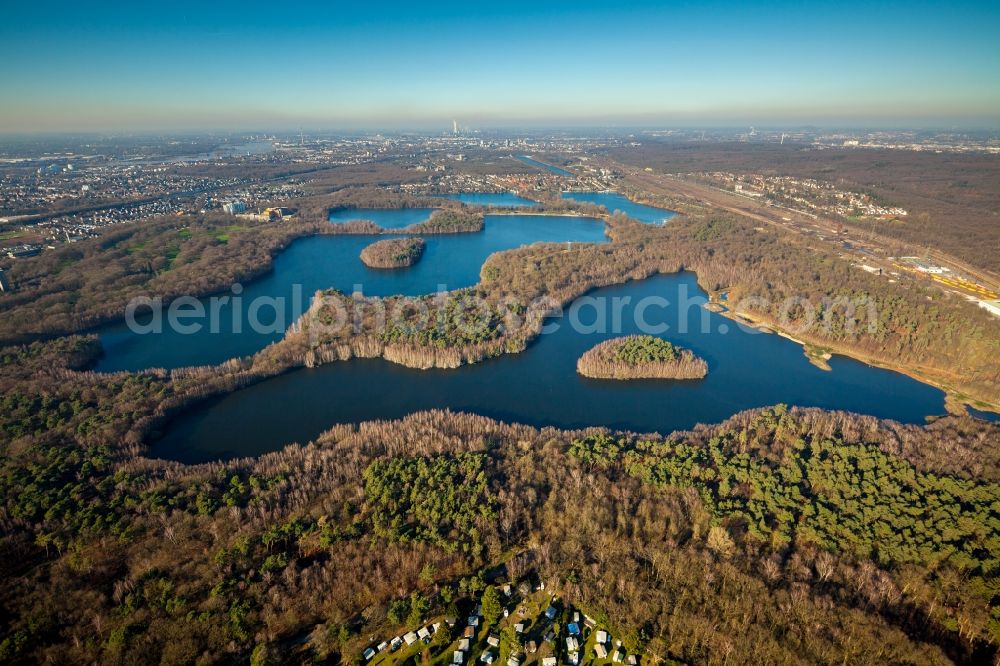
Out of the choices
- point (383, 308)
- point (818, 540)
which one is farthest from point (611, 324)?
point (818, 540)

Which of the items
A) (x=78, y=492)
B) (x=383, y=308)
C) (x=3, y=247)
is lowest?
(x=78, y=492)

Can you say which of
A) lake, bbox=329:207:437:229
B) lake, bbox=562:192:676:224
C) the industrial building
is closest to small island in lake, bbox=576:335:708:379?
the industrial building

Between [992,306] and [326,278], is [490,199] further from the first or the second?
[992,306]

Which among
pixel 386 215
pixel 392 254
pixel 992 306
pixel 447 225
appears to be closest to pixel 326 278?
pixel 392 254

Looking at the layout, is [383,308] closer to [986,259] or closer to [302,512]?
[302,512]

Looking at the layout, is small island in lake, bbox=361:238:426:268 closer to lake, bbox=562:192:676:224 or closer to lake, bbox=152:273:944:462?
lake, bbox=152:273:944:462

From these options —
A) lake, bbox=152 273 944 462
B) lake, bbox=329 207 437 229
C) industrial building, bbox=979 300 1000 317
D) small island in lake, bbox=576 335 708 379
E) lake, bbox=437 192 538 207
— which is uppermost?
A: lake, bbox=437 192 538 207
